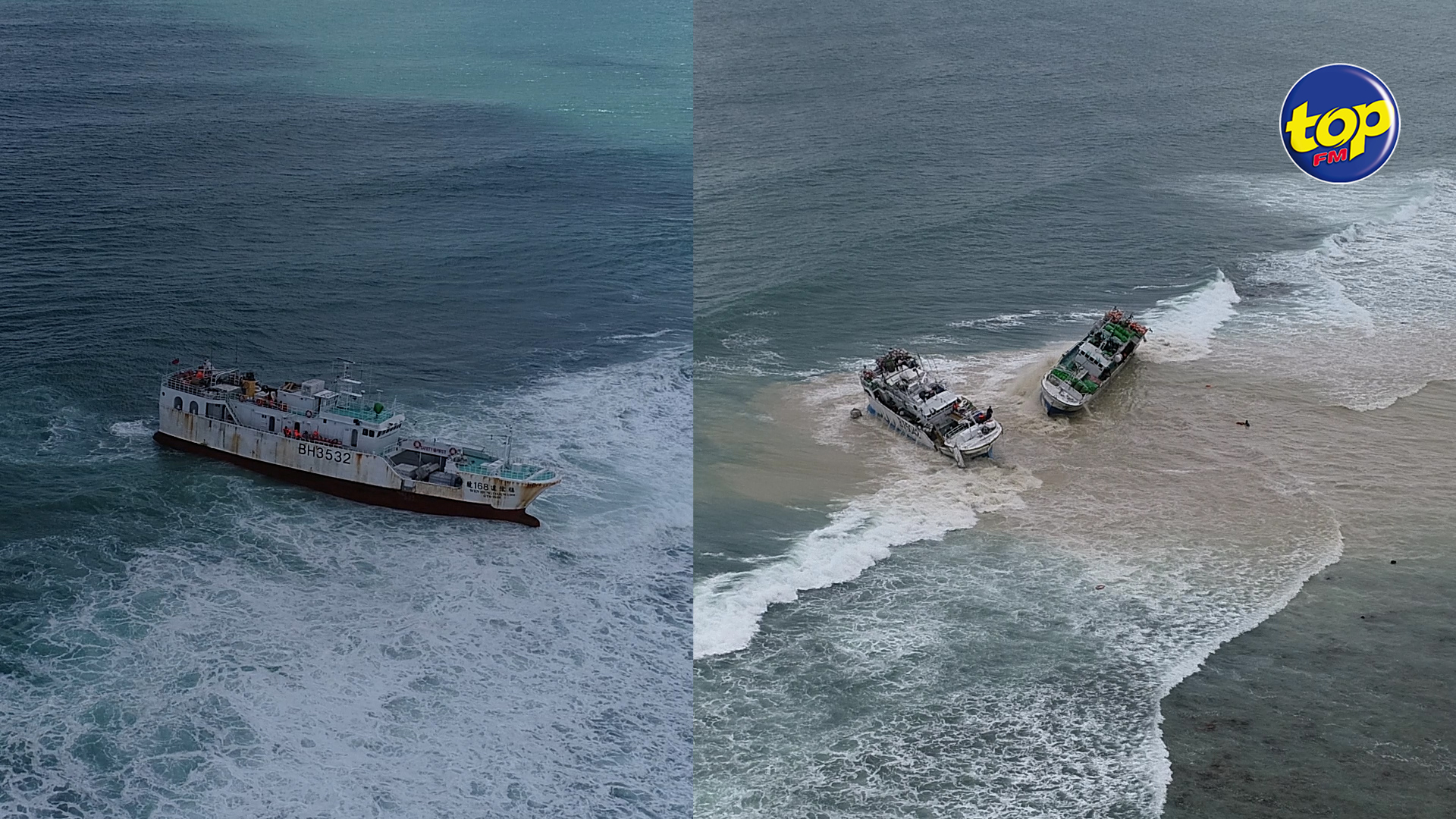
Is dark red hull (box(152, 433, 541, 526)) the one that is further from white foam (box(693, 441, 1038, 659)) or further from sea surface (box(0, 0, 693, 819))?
white foam (box(693, 441, 1038, 659))

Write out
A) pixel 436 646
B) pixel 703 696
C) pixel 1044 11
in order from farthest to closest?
pixel 1044 11 → pixel 436 646 → pixel 703 696

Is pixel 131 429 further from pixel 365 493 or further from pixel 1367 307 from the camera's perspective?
pixel 1367 307

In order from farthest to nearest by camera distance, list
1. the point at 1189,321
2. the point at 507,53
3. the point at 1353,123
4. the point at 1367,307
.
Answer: the point at 507,53, the point at 1367,307, the point at 1189,321, the point at 1353,123

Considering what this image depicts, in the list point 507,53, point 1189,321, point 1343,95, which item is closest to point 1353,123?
point 1343,95

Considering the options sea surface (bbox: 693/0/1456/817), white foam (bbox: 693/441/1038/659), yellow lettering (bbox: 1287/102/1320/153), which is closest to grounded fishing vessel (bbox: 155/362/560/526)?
sea surface (bbox: 693/0/1456/817)

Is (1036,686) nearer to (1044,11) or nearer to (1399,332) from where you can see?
(1399,332)

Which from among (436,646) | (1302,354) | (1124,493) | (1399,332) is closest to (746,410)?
(1124,493)
